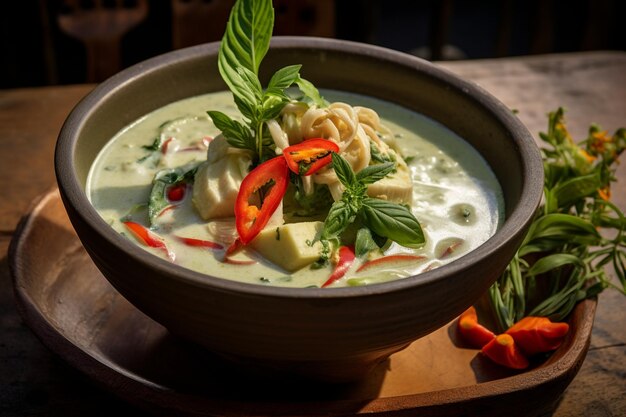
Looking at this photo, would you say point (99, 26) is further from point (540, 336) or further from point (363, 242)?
point (540, 336)

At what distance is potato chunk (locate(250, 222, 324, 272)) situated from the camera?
1634 millimetres

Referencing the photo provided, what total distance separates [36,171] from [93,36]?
1.18m

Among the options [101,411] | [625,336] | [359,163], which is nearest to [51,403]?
[101,411]

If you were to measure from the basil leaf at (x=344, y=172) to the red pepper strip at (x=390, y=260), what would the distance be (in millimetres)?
156

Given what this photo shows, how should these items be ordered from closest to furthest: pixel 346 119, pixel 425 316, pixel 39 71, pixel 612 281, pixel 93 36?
pixel 425 316, pixel 346 119, pixel 612 281, pixel 93 36, pixel 39 71

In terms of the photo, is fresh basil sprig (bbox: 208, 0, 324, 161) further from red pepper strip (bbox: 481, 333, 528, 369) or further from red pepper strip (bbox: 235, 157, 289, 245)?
red pepper strip (bbox: 481, 333, 528, 369)

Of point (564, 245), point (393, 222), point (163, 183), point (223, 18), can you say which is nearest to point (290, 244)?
point (393, 222)

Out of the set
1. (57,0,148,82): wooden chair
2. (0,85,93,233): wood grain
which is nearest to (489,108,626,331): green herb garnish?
(0,85,93,233): wood grain

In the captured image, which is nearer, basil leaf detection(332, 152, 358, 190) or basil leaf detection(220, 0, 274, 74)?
basil leaf detection(332, 152, 358, 190)

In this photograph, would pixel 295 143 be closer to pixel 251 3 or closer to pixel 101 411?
pixel 251 3

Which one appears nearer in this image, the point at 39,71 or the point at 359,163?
the point at 359,163

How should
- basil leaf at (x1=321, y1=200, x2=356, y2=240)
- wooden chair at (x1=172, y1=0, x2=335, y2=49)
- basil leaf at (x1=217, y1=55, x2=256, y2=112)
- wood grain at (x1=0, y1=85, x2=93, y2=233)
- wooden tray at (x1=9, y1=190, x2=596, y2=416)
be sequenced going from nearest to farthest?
wooden tray at (x1=9, y1=190, x2=596, y2=416)
basil leaf at (x1=321, y1=200, x2=356, y2=240)
basil leaf at (x1=217, y1=55, x2=256, y2=112)
wood grain at (x1=0, y1=85, x2=93, y2=233)
wooden chair at (x1=172, y1=0, x2=335, y2=49)

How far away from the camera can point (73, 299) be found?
6.36 feet

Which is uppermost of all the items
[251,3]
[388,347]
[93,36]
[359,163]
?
[251,3]
